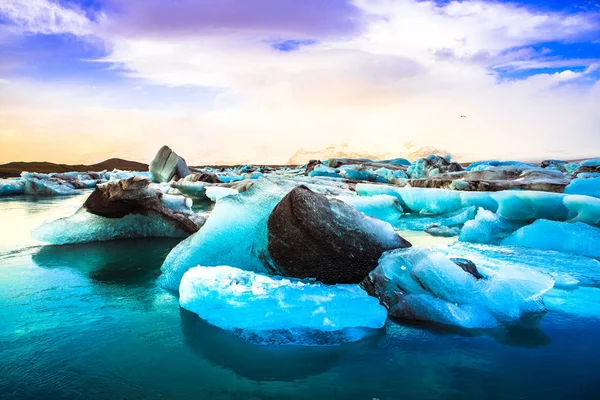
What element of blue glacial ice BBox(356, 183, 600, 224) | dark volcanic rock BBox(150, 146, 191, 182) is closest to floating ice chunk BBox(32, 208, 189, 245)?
blue glacial ice BBox(356, 183, 600, 224)

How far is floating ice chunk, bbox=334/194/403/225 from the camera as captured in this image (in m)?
6.16

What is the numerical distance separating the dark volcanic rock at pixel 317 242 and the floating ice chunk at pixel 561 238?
216 cm

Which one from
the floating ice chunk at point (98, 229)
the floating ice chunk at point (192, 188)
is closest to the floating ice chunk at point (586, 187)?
the floating ice chunk at point (98, 229)

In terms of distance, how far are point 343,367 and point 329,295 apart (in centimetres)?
54

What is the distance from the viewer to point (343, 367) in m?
1.71

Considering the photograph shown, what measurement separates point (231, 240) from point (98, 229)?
2583mm

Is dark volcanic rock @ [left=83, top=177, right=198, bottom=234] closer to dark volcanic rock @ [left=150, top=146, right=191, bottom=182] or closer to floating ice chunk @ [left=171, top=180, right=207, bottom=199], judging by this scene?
floating ice chunk @ [left=171, top=180, right=207, bottom=199]

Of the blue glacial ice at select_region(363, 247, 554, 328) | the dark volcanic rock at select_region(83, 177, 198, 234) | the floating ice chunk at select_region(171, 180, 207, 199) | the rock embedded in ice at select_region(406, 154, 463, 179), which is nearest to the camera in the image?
the blue glacial ice at select_region(363, 247, 554, 328)

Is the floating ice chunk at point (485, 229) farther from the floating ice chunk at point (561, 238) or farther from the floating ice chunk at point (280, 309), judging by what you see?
the floating ice chunk at point (280, 309)

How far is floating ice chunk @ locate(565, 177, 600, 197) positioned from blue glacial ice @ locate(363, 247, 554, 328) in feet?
17.1

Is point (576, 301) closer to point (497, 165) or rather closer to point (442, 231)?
point (442, 231)

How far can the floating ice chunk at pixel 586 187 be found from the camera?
6488 millimetres

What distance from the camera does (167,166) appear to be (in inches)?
611

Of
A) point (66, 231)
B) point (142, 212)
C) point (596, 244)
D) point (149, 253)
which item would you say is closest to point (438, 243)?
point (596, 244)
